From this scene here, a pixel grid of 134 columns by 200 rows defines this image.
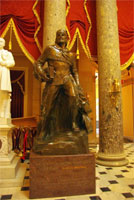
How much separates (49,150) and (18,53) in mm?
8262

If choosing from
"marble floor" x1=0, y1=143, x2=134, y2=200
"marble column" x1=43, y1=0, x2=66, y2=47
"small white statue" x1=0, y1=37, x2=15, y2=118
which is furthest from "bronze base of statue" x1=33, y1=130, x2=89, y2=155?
"marble column" x1=43, y1=0, x2=66, y2=47

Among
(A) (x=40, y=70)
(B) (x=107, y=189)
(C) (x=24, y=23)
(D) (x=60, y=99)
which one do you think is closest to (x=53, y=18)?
(C) (x=24, y=23)

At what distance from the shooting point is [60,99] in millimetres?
3133

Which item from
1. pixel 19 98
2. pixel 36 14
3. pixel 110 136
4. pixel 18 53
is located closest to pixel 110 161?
pixel 110 136

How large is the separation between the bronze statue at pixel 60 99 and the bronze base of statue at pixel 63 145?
43 millimetres

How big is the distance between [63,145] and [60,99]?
0.82 m

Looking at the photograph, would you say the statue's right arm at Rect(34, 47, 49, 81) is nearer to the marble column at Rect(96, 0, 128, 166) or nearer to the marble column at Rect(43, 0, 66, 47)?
the marble column at Rect(43, 0, 66, 47)

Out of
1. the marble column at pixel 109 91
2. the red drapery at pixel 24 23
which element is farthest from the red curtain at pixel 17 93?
the marble column at pixel 109 91

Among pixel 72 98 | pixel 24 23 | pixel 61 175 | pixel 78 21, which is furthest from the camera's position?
pixel 78 21

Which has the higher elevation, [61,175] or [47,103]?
[47,103]

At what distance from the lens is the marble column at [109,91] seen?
4531 millimetres

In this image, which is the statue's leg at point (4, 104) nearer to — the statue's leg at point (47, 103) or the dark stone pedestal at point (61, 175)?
the statue's leg at point (47, 103)

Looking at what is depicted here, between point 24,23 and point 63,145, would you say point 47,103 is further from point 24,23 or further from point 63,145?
point 24,23

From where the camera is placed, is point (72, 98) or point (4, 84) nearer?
point (72, 98)
